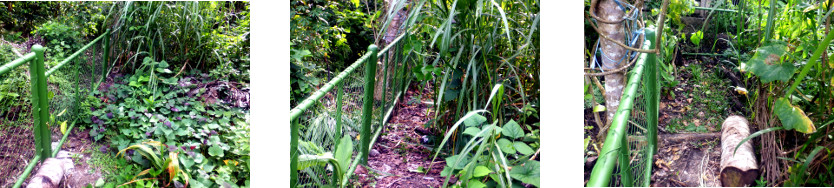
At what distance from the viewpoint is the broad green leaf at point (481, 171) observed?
4.88 ft

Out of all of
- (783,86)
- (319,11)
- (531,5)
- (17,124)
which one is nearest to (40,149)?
(17,124)

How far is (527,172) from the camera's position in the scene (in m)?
1.49

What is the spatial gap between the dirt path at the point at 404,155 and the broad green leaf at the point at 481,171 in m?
0.23

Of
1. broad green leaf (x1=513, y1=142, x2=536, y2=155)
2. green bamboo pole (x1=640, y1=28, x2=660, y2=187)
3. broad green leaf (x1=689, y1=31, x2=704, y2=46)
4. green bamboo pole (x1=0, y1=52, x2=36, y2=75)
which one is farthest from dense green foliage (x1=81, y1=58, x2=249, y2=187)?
broad green leaf (x1=689, y1=31, x2=704, y2=46)

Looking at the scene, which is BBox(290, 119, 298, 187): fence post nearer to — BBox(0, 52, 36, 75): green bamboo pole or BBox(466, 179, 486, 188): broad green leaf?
BBox(466, 179, 486, 188): broad green leaf

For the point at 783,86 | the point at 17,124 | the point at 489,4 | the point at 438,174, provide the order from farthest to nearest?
the point at 17,124 → the point at 438,174 → the point at 489,4 → the point at 783,86

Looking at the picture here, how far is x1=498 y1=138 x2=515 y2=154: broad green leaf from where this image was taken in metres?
1.54

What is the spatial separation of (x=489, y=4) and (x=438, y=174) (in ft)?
1.93

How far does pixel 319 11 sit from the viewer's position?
6.83ft

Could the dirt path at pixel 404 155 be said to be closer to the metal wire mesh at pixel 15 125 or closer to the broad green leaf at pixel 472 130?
the broad green leaf at pixel 472 130

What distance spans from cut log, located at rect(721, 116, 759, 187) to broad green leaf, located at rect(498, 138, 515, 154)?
1.97ft

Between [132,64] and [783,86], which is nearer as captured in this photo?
[783,86]

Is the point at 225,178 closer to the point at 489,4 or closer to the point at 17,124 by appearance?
the point at 17,124

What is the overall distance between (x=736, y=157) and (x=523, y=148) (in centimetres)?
59
